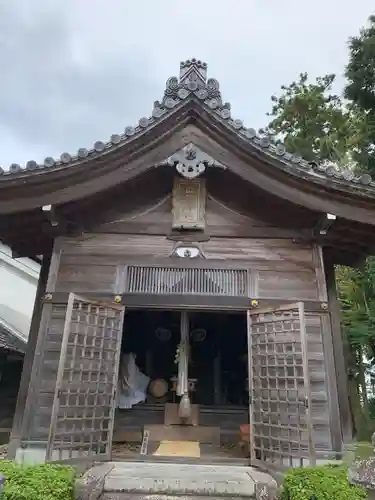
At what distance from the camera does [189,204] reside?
7.29 m

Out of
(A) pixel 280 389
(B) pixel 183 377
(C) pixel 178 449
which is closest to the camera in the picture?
(A) pixel 280 389

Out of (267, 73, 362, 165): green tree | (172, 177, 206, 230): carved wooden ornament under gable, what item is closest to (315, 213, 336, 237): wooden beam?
(172, 177, 206, 230): carved wooden ornament under gable

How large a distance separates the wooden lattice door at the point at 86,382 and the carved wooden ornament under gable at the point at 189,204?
1.80 m

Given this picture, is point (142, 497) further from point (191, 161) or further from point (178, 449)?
Answer: point (191, 161)

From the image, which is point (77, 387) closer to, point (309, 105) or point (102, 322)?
point (102, 322)

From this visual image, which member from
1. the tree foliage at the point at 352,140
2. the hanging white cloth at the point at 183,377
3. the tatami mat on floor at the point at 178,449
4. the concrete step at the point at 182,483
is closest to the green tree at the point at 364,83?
the tree foliage at the point at 352,140

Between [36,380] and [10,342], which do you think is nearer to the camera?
[36,380]

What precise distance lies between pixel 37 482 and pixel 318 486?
3.20 metres

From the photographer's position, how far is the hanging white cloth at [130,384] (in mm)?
8805

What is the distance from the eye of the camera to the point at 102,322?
6336 mm

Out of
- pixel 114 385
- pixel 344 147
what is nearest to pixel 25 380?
pixel 114 385

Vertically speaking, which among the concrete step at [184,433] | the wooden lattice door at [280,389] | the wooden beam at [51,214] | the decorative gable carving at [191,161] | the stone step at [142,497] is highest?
the decorative gable carving at [191,161]

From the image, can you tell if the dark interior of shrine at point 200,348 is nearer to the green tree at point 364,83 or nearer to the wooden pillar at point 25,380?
the wooden pillar at point 25,380

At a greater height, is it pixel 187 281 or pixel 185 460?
pixel 187 281
